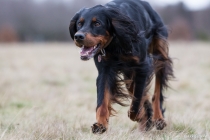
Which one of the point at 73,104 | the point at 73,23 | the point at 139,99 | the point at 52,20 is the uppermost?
the point at 73,23

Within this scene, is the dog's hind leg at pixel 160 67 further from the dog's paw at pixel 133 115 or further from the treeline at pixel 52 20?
the treeline at pixel 52 20

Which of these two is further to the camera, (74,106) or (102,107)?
(74,106)

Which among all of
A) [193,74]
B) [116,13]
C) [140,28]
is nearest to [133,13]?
[140,28]

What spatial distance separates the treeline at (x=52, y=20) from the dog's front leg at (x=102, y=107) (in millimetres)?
32257

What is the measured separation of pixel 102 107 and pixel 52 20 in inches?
1904

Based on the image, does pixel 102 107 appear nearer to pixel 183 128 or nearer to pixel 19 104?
pixel 183 128

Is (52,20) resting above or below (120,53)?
below

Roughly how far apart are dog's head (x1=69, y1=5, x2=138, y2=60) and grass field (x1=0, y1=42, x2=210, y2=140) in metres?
0.71

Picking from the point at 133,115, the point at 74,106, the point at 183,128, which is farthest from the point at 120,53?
the point at 74,106

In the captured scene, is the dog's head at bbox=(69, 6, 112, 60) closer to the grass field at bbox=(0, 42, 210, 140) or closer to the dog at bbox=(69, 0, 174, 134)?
the dog at bbox=(69, 0, 174, 134)

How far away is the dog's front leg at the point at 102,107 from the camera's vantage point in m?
3.85

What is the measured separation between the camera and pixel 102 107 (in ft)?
13.3

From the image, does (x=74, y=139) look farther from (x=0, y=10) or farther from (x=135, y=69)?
(x=0, y=10)

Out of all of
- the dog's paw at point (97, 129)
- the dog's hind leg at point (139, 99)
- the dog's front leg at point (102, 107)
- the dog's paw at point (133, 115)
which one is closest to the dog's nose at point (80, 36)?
the dog's front leg at point (102, 107)
